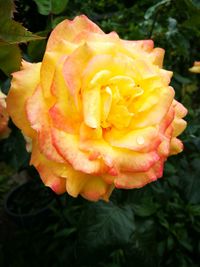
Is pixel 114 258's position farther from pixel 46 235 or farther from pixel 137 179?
pixel 137 179

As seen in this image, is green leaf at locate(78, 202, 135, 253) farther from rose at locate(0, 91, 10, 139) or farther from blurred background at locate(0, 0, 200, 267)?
rose at locate(0, 91, 10, 139)

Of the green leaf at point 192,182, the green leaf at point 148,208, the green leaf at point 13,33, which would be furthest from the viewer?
the green leaf at point 148,208

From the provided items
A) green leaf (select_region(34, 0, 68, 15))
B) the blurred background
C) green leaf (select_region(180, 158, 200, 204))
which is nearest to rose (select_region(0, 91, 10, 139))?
the blurred background

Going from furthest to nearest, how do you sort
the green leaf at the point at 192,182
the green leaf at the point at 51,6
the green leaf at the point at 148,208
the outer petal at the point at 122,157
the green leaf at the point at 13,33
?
the green leaf at the point at 148,208 < the green leaf at the point at 192,182 < the green leaf at the point at 51,6 < the outer petal at the point at 122,157 < the green leaf at the point at 13,33

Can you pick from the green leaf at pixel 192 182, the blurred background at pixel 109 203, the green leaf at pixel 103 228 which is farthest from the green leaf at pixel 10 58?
the green leaf at pixel 192 182

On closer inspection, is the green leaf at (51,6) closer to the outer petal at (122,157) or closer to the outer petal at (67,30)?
the outer petal at (67,30)

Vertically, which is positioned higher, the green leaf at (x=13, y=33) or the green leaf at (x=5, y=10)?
the green leaf at (x=5, y=10)
